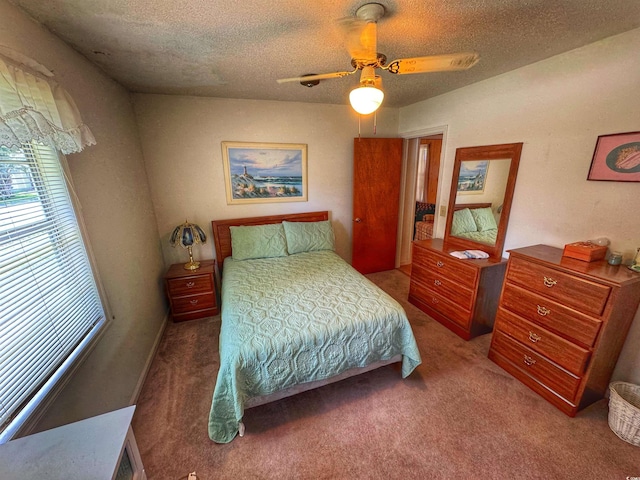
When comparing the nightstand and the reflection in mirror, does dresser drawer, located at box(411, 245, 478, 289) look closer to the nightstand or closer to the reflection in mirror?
the reflection in mirror

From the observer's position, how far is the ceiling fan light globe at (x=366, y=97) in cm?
134

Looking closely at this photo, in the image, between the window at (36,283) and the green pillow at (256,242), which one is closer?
the window at (36,283)

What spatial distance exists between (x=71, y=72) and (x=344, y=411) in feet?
9.15

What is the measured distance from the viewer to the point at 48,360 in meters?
1.13

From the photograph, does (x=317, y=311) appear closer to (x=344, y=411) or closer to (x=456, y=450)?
(x=344, y=411)

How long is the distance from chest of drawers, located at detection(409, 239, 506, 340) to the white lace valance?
9.37ft

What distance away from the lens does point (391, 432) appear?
→ 1.55 m

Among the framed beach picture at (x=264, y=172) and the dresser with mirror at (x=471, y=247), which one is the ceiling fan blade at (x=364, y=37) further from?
the framed beach picture at (x=264, y=172)

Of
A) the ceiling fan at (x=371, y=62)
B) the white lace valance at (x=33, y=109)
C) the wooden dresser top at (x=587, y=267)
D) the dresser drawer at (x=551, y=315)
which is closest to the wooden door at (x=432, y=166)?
the wooden dresser top at (x=587, y=267)

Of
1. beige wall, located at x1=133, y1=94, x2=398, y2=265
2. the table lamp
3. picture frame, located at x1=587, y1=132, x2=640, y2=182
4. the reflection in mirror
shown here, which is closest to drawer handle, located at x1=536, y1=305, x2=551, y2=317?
the reflection in mirror

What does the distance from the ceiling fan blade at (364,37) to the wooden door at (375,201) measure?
74.9 inches

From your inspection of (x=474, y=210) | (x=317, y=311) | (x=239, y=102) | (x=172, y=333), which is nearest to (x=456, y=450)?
(x=317, y=311)

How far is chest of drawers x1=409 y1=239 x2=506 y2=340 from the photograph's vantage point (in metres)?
2.24

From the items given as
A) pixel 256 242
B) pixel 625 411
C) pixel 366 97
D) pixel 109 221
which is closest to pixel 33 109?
pixel 109 221
